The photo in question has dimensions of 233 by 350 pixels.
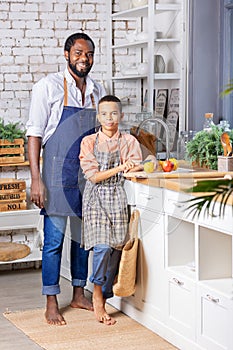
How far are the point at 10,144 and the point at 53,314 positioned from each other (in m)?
1.59

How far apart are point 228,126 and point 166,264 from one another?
3.44 feet

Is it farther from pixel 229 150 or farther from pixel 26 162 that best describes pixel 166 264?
pixel 26 162

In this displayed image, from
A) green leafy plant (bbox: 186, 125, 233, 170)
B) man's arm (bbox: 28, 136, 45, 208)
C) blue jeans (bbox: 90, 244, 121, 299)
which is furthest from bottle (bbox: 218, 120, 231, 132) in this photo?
man's arm (bbox: 28, 136, 45, 208)

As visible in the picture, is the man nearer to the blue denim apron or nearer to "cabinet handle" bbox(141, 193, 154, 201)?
the blue denim apron

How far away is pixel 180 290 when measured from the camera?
375 centimetres

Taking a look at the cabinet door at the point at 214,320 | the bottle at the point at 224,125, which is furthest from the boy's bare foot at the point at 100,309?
the bottle at the point at 224,125

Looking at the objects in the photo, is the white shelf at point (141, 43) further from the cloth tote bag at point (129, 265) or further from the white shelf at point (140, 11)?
the cloth tote bag at point (129, 265)

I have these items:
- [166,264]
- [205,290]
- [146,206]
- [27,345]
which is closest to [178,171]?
[146,206]

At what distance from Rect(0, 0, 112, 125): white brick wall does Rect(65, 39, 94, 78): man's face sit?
1224 mm

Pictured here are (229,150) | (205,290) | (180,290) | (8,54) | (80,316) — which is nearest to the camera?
(205,290)

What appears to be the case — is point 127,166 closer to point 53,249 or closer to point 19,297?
point 53,249

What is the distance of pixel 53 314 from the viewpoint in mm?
4359

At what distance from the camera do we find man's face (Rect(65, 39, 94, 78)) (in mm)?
4406

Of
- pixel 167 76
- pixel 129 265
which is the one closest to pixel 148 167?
pixel 129 265
